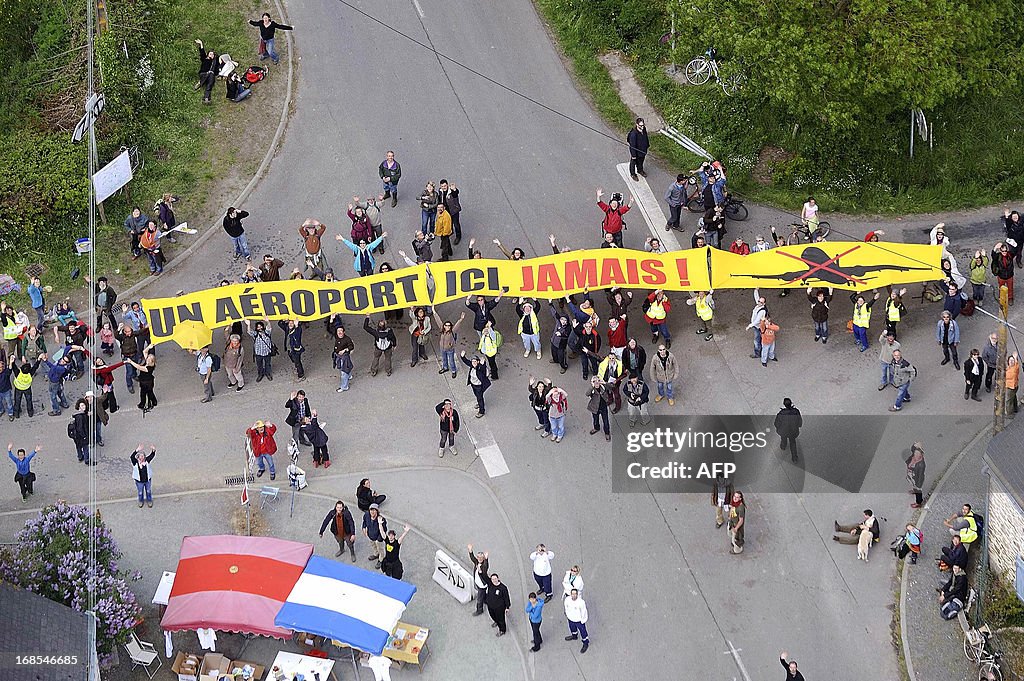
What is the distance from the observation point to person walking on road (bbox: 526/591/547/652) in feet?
93.2

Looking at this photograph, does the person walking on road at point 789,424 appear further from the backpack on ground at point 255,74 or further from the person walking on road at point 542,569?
the backpack on ground at point 255,74

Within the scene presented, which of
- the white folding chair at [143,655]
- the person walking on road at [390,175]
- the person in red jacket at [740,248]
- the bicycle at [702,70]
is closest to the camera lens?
the white folding chair at [143,655]

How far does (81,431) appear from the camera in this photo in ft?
109

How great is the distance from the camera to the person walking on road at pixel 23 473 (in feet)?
106

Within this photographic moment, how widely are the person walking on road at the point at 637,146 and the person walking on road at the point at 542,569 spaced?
1423cm

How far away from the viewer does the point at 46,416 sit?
35.2m

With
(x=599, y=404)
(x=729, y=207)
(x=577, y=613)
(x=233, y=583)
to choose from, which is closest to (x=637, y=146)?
(x=729, y=207)

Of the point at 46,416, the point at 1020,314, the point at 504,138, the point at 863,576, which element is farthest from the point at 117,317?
the point at 1020,314

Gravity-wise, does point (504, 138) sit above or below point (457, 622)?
above

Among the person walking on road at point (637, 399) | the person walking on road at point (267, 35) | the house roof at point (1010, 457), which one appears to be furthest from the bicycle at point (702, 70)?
the house roof at point (1010, 457)

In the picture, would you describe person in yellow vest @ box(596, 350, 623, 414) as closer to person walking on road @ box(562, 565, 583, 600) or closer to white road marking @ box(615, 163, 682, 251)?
person walking on road @ box(562, 565, 583, 600)

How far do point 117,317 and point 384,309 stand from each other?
7.17 m

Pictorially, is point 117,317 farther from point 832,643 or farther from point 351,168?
point 832,643

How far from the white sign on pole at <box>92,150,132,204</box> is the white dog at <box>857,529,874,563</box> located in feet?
69.7
